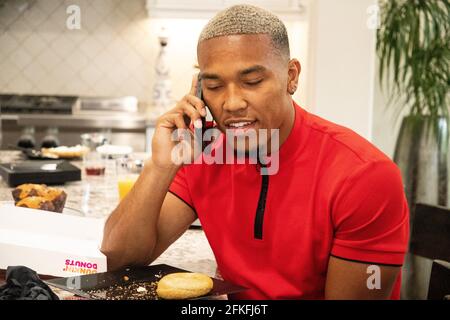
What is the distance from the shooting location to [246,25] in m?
1.38

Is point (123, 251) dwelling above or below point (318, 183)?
below

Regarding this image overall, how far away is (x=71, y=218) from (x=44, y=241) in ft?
0.41

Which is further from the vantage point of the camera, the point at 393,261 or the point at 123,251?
the point at 123,251

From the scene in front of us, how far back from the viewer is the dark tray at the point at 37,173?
2.52 metres

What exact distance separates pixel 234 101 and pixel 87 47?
174 inches

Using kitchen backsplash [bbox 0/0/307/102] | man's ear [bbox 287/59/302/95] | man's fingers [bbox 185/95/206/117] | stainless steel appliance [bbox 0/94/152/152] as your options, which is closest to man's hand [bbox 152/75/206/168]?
man's fingers [bbox 185/95/206/117]

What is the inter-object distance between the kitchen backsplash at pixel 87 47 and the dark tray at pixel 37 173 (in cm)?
295

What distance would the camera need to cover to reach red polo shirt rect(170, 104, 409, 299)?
1351mm

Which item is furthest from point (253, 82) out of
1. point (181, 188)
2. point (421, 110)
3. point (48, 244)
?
point (421, 110)

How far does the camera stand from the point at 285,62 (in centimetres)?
145

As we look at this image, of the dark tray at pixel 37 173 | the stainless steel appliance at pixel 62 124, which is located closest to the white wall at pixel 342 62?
the dark tray at pixel 37 173

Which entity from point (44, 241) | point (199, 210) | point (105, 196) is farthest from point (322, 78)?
point (44, 241)

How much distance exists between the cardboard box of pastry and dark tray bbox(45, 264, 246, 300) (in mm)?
62
